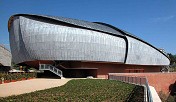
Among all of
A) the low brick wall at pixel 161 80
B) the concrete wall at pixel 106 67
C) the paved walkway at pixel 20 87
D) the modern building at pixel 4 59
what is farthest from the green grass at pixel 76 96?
the modern building at pixel 4 59

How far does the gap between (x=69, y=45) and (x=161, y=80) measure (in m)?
19.1

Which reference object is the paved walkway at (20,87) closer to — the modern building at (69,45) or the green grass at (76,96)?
the green grass at (76,96)

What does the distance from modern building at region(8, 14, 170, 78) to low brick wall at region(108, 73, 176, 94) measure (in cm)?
839

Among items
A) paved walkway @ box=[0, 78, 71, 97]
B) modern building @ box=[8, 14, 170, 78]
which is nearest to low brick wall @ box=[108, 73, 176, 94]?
modern building @ box=[8, 14, 170, 78]

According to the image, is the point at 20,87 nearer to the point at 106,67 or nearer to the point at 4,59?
the point at 106,67

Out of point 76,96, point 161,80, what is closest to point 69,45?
point 161,80

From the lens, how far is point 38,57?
4834cm

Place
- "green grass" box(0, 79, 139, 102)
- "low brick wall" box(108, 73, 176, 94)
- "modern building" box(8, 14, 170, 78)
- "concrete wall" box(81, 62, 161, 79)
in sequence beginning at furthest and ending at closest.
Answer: "concrete wall" box(81, 62, 161, 79)
"modern building" box(8, 14, 170, 78)
"low brick wall" box(108, 73, 176, 94)
"green grass" box(0, 79, 139, 102)

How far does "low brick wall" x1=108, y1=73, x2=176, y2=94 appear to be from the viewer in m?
45.6

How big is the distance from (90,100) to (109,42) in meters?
39.6

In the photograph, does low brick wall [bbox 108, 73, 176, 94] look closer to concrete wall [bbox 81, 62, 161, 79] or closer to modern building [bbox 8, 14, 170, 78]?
concrete wall [bbox 81, 62, 161, 79]

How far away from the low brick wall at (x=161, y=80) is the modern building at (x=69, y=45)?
8.39 m

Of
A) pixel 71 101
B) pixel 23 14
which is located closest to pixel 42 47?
pixel 23 14

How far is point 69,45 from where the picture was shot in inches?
1911
